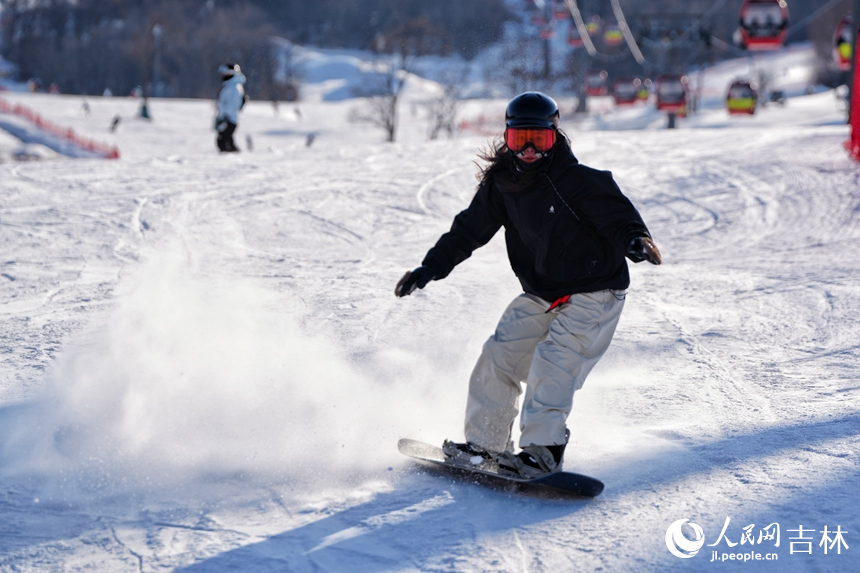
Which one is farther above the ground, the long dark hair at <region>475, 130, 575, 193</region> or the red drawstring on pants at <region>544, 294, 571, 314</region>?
the long dark hair at <region>475, 130, 575, 193</region>

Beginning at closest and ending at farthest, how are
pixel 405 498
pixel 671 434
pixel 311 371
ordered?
pixel 405 498 < pixel 671 434 < pixel 311 371

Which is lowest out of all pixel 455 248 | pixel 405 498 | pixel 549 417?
pixel 405 498

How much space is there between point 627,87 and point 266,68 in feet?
101

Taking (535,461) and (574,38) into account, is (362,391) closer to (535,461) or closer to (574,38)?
(535,461)

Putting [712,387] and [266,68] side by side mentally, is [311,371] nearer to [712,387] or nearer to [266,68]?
[712,387]

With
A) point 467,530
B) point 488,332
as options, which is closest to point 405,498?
point 467,530

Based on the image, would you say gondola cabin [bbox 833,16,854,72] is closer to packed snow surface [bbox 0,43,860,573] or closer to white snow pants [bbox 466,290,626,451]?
packed snow surface [bbox 0,43,860,573]

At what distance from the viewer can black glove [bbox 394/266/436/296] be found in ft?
10.3

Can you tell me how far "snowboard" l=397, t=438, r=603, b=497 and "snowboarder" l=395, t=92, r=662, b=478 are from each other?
0.03m

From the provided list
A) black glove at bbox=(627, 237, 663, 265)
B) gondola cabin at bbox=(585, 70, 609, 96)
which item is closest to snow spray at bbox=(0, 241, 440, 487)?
black glove at bbox=(627, 237, 663, 265)

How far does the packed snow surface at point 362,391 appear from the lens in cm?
261

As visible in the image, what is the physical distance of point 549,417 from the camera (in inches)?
118

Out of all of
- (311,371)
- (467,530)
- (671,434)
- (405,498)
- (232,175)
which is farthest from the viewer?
(232,175)

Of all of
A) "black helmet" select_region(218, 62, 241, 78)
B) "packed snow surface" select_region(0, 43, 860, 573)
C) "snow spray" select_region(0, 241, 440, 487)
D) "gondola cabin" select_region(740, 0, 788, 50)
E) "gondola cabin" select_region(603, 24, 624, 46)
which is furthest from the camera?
"gondola cabin" select_region(603, 24, 624, 46)
